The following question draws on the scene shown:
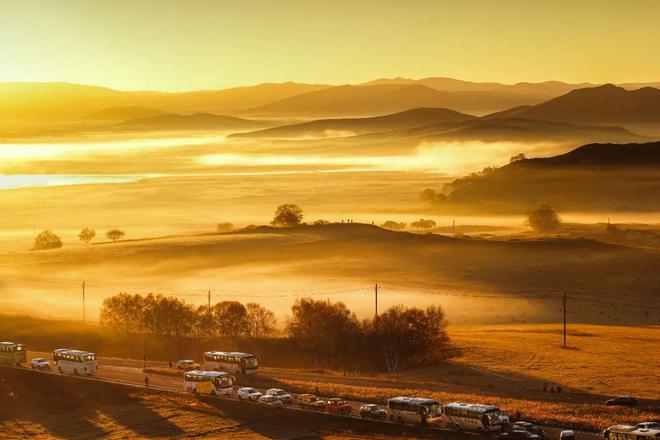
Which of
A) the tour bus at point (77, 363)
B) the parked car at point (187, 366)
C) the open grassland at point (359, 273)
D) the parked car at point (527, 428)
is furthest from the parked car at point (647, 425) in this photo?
the open grassland at point (359, 273)

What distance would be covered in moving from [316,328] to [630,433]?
50.5 m

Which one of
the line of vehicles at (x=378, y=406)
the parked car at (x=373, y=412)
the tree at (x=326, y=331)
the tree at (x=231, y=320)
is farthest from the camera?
the tree at (x=231, y=320)

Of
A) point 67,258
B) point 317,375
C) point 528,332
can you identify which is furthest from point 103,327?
point 67,258

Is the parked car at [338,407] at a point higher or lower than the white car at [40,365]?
lower

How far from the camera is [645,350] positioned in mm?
96625

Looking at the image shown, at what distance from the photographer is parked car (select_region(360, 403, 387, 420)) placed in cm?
6688

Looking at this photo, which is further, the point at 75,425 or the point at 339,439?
the point at 75,425

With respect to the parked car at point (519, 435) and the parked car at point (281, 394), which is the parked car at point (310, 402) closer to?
the parked car at point (281, 394)

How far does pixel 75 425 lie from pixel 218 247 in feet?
363

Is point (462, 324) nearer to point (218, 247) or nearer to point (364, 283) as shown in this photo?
point (364, 283)

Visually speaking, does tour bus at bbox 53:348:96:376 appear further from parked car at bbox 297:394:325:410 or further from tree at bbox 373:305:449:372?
tree at bbox 373:305:449:372

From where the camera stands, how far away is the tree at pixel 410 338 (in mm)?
100250

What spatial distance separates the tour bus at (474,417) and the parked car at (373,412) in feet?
13.3

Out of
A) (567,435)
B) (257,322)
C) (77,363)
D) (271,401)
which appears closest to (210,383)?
(271,401)
